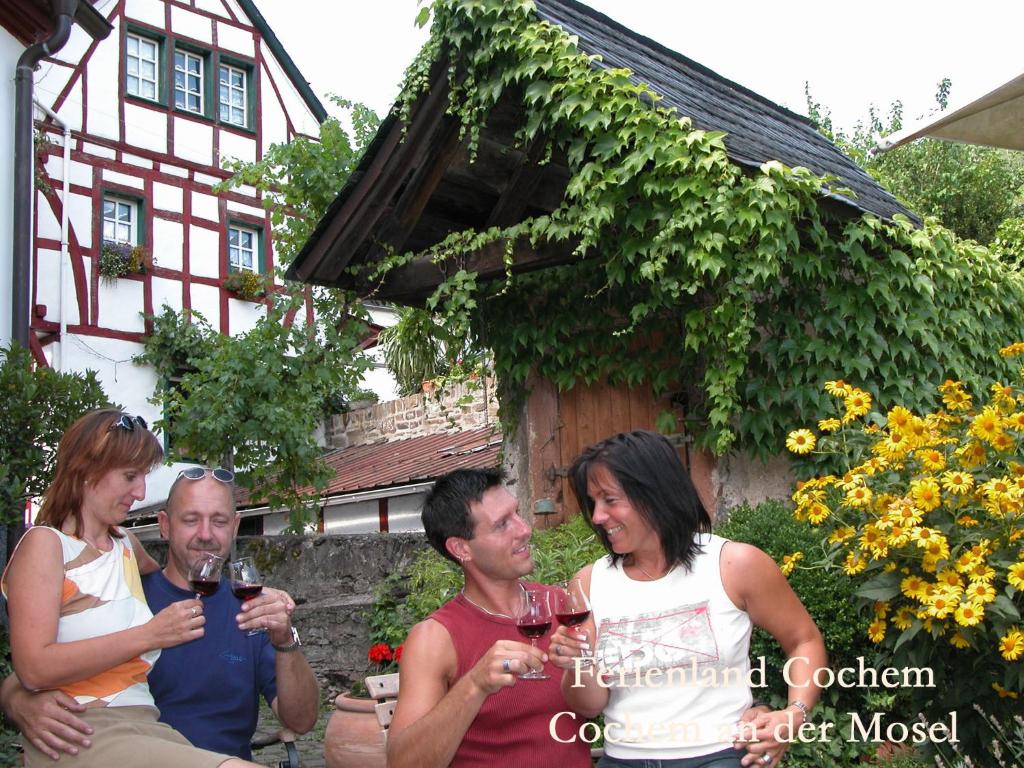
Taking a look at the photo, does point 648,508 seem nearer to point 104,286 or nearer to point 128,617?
point 128,617

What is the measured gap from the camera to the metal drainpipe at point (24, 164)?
8005 mm

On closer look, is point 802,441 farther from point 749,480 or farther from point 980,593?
point 749,480

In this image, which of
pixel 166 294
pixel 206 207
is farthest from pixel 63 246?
pixel 206 207

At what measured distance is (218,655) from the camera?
302 centimetres

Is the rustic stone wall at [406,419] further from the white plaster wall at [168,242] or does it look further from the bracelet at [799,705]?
the bracelet at [799,705]

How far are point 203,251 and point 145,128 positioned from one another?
1.88m

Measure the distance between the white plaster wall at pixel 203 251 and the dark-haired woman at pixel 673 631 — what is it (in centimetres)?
1317

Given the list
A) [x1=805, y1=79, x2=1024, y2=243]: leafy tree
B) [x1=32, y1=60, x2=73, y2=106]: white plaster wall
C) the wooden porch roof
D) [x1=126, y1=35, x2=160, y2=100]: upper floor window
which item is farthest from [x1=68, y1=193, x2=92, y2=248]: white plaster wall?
[x1=805, y1=79, x2=1024, y2=243]: leafy tree

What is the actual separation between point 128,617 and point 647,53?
244 inches

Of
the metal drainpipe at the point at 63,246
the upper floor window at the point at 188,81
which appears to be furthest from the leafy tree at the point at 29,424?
the upper floor window at the point at 188,81

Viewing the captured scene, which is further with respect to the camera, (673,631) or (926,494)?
(926,494)

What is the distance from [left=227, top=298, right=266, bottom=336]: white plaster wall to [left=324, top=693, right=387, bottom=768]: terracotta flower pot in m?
10.8

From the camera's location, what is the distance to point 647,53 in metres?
7.64

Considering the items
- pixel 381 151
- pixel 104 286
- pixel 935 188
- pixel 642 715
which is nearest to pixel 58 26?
pixel 381 151
